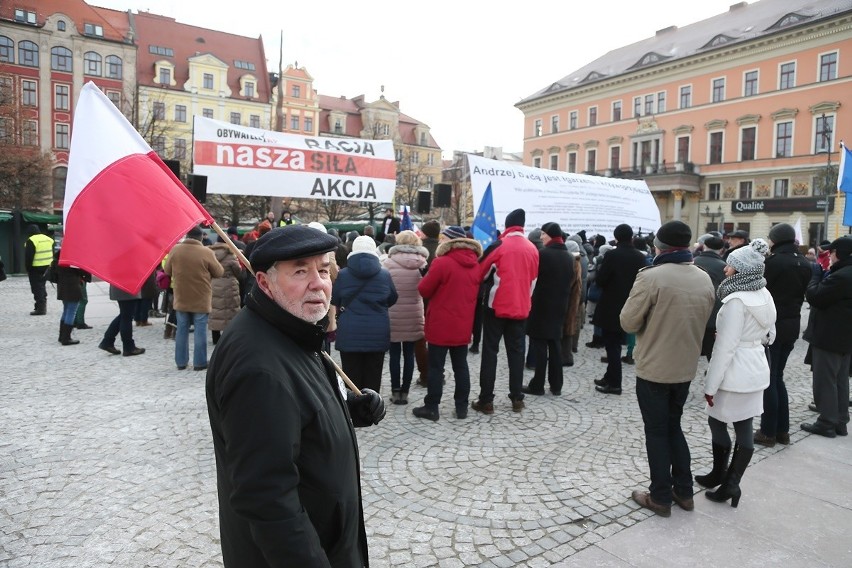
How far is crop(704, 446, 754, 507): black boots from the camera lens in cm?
386

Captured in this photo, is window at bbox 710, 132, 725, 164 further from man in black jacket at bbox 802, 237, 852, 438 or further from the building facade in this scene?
man in black jacket at bbox 802, 237, 852, 438

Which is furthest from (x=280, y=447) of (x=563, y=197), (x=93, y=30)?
(x=93, y=30)

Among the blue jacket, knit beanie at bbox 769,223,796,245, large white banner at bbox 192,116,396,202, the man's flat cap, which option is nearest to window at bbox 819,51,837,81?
large white banner at bbox 192,116,396,202

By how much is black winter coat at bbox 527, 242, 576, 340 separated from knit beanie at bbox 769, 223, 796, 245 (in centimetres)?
212

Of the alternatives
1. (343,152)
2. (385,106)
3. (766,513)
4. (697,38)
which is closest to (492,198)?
(343,152)

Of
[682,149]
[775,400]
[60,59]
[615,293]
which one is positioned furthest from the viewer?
[682,149]

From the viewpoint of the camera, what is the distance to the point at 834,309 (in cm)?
519

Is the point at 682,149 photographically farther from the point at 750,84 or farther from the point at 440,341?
the point at 440,341

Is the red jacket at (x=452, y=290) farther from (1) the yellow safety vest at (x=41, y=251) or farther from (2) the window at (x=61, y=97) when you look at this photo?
(2) the window at (x=61, y=97)

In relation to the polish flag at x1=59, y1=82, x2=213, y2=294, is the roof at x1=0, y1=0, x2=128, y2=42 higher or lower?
higher

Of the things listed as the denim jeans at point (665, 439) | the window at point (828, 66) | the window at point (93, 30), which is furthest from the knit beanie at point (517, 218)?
the window at point (93, 30)

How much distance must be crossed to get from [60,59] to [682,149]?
55.9 meters

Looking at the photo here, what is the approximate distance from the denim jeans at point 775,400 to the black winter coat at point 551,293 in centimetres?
218

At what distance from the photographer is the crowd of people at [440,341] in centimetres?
156
